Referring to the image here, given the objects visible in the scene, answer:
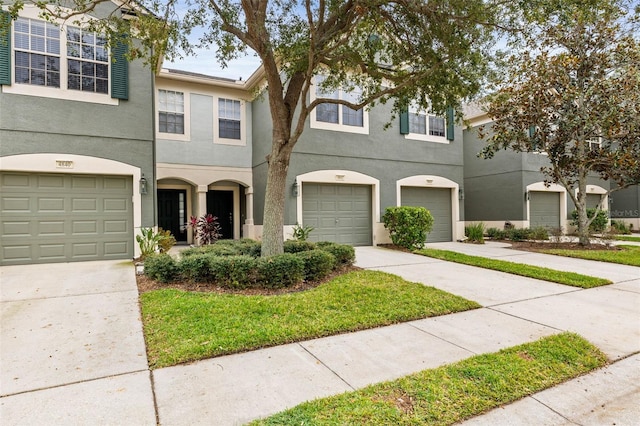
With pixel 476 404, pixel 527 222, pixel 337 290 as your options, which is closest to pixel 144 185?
pixel 337 290

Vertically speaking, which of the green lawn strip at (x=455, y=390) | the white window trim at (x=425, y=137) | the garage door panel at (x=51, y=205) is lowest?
the green lawn strip at (x=455, y=390)

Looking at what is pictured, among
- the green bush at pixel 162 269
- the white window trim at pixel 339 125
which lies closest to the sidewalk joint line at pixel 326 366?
the green bush at pixel 162 269

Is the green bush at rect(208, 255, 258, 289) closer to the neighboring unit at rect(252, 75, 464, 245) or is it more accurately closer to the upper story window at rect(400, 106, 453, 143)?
the neighboring unit at rect(252, 75, 464, 245)

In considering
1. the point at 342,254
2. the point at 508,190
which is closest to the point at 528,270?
the point at 342,254

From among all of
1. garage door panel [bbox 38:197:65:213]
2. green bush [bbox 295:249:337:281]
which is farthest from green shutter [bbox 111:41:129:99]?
green bush [bbox 295:249:337:281]

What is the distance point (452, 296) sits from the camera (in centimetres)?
567

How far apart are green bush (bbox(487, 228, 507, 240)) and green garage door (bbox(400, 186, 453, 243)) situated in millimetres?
2616

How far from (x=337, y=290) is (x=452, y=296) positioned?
1.86m

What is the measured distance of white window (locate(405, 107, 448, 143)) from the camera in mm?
13461

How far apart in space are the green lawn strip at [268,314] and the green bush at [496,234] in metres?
10.7

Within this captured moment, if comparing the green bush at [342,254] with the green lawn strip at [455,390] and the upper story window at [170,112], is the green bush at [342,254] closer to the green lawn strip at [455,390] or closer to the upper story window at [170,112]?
the green lawn strip at [455,390]

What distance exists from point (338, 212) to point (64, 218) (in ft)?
25.2

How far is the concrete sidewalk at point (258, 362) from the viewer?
2.66 metres

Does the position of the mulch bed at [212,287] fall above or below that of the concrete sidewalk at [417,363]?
above
